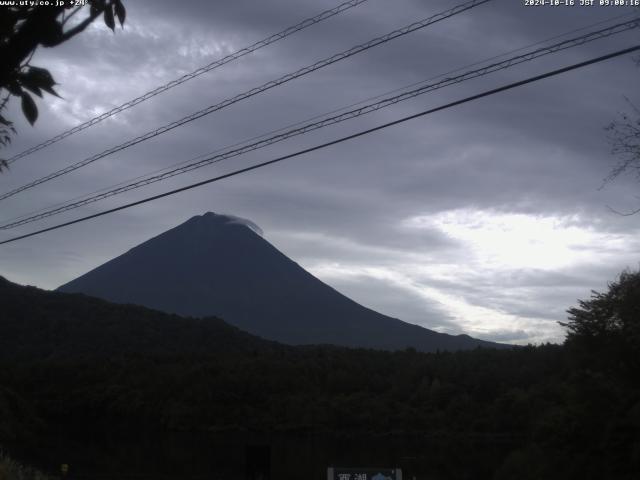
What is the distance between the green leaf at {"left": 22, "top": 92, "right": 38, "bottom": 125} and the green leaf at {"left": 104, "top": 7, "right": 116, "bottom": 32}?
0.61 meters

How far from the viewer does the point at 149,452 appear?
5022 cm

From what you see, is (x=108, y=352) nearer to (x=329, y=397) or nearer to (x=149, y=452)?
(x=329, y=397)

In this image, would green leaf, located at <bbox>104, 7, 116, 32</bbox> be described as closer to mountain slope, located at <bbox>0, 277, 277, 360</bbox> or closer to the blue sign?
the blue sign

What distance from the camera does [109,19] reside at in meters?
4.25

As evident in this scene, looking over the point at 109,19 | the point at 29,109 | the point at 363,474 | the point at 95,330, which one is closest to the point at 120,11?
the point at 109,19

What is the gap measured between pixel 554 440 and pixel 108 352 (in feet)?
275

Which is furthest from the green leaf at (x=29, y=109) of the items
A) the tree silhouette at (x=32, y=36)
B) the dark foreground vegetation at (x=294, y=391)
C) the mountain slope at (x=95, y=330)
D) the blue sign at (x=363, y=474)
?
the mountain slope at (x=95, y=330)

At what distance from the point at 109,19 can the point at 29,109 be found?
0.69 m

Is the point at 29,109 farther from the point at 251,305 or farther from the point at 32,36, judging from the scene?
the point at 251,305

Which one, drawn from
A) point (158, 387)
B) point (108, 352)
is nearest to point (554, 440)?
point (158, 387)

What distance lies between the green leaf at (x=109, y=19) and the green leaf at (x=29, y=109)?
0.61 m

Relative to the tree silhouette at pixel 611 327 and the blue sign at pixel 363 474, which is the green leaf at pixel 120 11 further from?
the tree silhouette at pixel 611 327

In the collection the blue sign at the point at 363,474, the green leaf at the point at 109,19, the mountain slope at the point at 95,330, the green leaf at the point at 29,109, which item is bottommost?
the blue sign at the point at 363,474

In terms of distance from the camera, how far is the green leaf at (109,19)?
4227 mm
